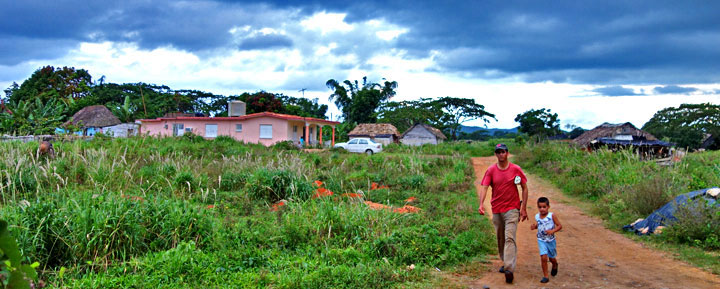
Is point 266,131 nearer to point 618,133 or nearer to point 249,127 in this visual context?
point 249,127

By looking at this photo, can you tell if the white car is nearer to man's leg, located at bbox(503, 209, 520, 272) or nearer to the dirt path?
the dirt path

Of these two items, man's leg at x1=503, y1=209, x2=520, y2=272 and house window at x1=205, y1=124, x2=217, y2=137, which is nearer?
man's leg at x1=503, y1=209, x2=520, y2=272

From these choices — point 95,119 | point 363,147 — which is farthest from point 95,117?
point 363,147

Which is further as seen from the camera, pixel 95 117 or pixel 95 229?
pixel 95 117

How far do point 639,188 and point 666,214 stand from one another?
1596 mm

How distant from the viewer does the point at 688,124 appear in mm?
45781

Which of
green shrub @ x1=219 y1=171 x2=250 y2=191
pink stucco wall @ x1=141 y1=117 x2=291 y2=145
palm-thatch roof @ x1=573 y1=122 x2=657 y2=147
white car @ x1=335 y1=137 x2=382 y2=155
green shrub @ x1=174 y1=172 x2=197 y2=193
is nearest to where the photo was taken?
green shrub @ x1=174 y1=172 x2=197 y2=193

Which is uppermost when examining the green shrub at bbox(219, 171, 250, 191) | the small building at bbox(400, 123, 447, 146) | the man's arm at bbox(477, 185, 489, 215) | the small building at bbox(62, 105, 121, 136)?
the small building at bbox(62, 105, 121, 136)

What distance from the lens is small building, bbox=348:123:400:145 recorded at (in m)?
43.1

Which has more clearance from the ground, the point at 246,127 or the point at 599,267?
the point at 246,127

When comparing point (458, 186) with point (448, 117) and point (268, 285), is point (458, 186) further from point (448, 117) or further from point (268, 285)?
point (448, 117)

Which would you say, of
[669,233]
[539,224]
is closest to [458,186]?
[669,233]

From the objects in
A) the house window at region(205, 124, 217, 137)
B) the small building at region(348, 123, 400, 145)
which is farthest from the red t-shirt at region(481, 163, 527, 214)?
the small building at region(348, 123, 400, 145)

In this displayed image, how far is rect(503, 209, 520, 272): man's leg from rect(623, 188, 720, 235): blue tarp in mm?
3915
